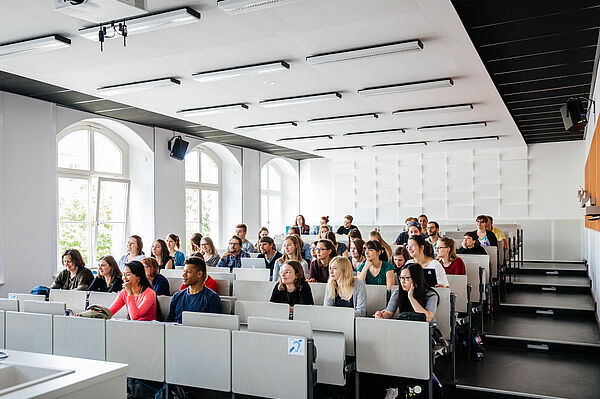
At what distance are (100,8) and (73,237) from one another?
6547mm

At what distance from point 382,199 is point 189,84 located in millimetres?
9934

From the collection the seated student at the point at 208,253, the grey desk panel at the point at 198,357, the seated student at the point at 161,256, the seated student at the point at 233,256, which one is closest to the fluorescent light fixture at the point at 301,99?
the seated student at the point at 233,256

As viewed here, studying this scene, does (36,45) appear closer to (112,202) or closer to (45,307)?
(45,307)

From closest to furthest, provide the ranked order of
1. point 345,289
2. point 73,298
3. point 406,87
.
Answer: point 345,289
point 73,298
point 406,87

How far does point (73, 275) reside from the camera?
6043 mm

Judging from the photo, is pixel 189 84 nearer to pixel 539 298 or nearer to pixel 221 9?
pixel 221 9

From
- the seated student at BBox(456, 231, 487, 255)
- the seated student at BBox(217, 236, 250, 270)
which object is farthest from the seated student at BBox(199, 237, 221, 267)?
the seated student at BBox(456, 231, 487, 255)

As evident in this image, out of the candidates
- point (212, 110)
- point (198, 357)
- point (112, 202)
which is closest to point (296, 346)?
point (198, 357)

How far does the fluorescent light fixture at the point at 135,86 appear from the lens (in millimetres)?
6484

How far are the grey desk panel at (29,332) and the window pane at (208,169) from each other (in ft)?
27.3

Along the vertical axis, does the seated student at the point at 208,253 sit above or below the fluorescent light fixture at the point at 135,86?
below

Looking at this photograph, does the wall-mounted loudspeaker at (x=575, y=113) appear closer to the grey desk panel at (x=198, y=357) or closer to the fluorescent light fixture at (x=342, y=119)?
the fluorescent light fixture at (x=342, y=119)

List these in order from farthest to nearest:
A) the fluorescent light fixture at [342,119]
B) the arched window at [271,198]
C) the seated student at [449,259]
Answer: the arched window at [271,198]
the fluorescent light fixture at [342,119]
the seated student at [449,259]

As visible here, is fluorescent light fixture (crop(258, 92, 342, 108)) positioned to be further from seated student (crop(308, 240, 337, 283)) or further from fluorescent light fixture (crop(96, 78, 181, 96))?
seated student (crop(308, 240, 337, 283))
